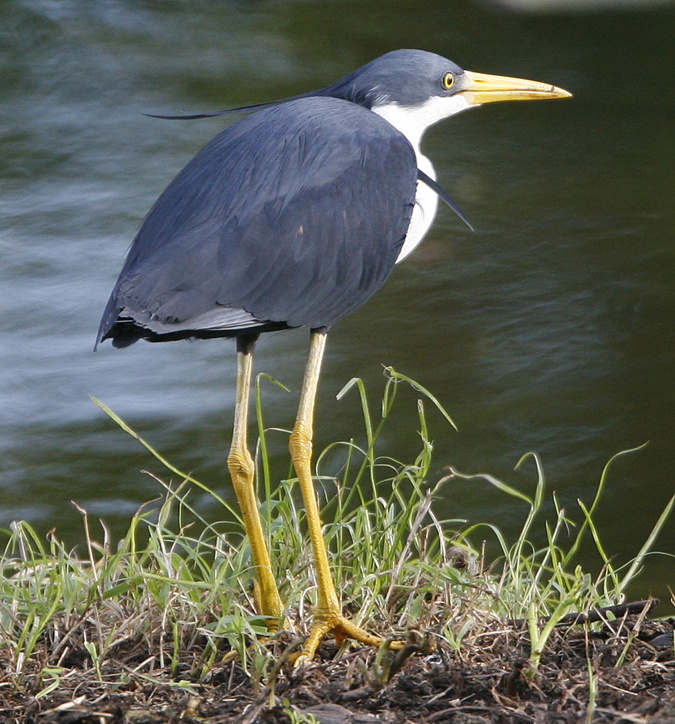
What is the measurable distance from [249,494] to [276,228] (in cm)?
62

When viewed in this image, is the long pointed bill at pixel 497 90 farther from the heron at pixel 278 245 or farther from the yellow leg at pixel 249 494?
the yellow leg at pixel 249 494

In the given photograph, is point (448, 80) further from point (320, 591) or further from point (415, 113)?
point (320, 591)

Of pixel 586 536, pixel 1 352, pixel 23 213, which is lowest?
pixel 586 536

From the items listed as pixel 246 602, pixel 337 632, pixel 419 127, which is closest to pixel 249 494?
pixel 246 602

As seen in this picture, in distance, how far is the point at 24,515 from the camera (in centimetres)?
446

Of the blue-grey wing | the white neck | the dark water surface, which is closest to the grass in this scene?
the blue-grey wing

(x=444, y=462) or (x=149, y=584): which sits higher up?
(x=149, y=584)

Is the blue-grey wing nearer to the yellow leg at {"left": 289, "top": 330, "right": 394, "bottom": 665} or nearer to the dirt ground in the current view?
the yellow leg at {"left": 289, "top": 330, "right": 394, "bottom": 665}

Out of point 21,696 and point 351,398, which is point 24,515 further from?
point 21,696

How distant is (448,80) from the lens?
8.46 ft

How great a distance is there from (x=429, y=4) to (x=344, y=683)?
8.87m

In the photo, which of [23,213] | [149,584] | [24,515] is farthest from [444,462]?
[23,213]

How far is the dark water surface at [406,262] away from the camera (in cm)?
469

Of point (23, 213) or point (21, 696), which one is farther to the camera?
point (23, 213)
